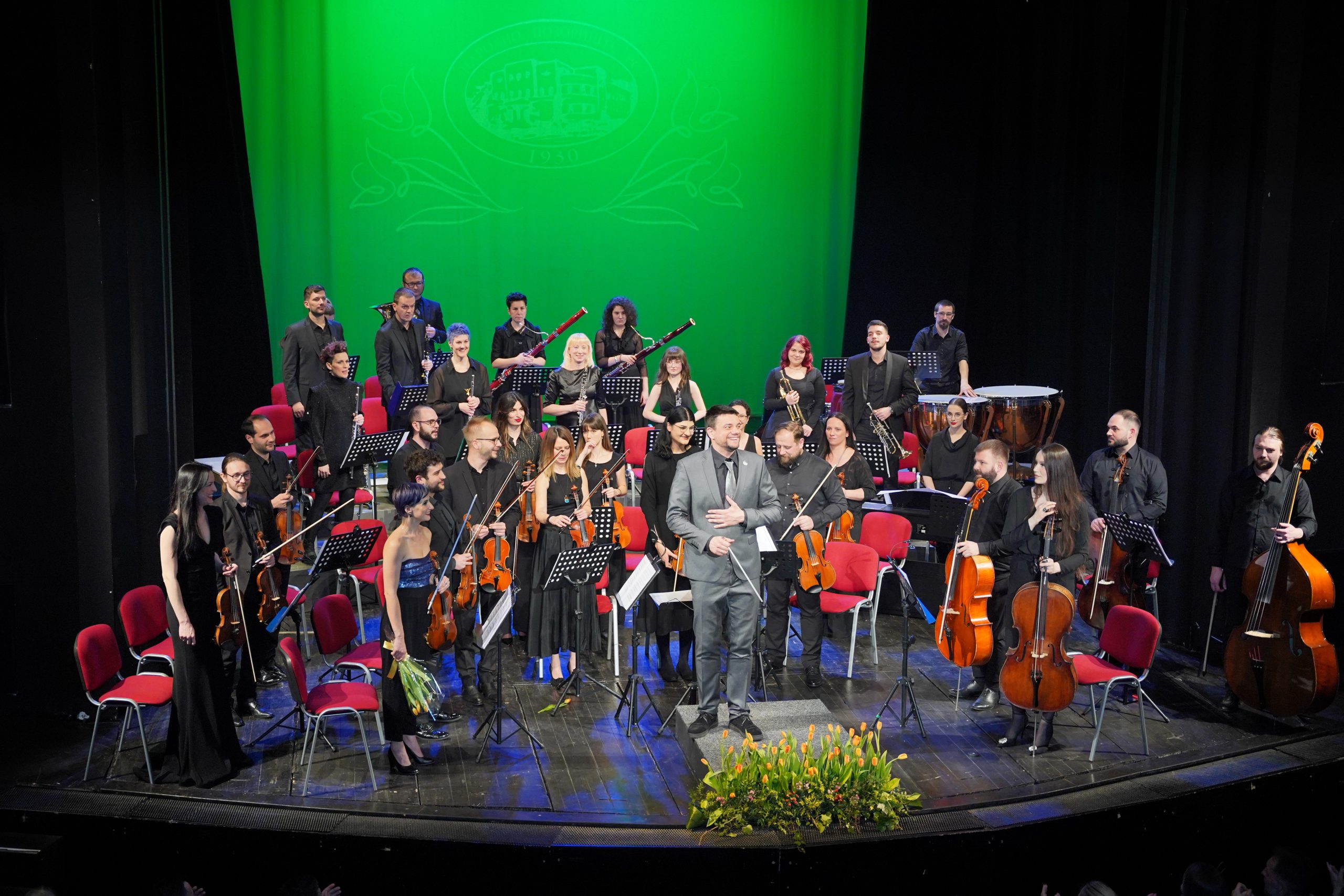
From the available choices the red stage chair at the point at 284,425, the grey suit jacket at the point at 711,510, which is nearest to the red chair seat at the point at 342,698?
the grey suit jacket at the point at 711,510

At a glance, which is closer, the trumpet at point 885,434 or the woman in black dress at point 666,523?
the woman in black dress at point 666,523

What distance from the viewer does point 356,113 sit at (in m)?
11.5

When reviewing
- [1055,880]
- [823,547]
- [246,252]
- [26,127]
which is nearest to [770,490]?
[823,547]

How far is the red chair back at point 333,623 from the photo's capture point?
5902mm

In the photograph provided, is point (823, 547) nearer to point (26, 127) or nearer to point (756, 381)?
point (26, 127)

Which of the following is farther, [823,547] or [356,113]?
[356,113]

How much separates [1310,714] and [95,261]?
6940 millimetres

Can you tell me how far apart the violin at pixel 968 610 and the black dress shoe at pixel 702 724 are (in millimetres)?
1260

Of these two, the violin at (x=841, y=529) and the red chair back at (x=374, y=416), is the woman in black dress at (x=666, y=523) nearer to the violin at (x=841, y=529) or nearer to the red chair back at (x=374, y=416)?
the violin at (x=841, y=529)

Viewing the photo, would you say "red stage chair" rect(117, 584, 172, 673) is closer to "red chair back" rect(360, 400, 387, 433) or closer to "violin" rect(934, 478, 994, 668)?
"red chair back" rect(360, 400, 387, 433)

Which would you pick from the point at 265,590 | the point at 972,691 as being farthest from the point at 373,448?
the point at 972,691

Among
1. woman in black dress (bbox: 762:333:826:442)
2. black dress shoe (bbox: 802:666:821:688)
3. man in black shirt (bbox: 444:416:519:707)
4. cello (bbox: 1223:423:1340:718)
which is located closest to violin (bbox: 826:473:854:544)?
black dress shoe (bbox: 802:666:821:688)

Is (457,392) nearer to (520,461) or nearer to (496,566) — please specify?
(520,461)


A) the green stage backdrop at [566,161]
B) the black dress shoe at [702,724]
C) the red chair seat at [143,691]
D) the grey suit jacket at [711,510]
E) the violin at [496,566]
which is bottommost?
the black dress shoe at [702,724]
